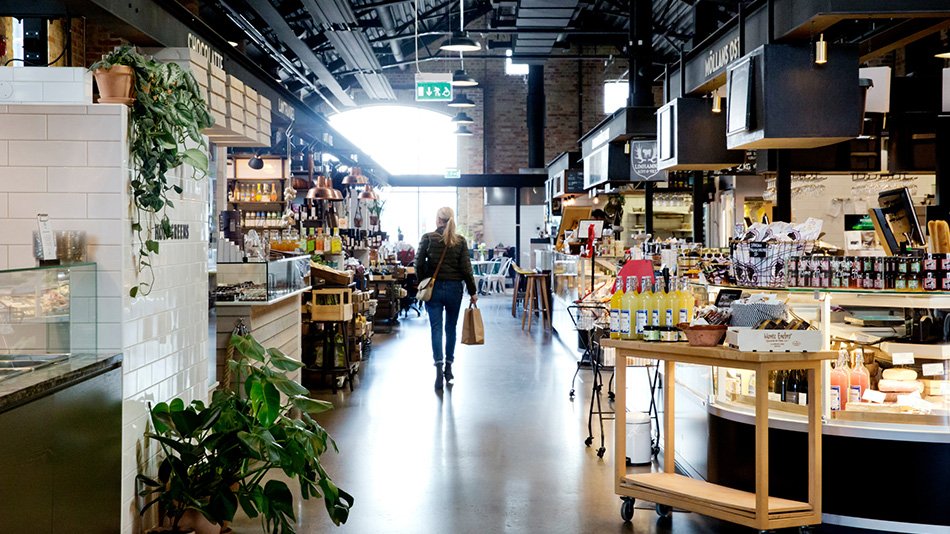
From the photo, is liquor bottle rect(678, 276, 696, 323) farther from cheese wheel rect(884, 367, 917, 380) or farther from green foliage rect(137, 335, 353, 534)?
green foliage rect(137, 335, 353, 534)

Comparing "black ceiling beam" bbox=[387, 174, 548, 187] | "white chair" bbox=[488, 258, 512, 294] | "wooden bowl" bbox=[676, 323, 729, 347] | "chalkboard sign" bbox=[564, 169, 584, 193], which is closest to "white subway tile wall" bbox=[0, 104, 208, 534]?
"wooden bowl" bbox=[676, 323, 729, 347]

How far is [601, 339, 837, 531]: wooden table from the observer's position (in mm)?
3904

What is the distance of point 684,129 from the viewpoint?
7422 mm

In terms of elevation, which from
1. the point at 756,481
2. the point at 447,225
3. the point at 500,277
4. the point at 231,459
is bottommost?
the point at 756,481

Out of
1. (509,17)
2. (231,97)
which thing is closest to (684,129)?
(231,97)

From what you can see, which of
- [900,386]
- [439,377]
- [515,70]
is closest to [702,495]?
[900,386]

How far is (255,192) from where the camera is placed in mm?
12352

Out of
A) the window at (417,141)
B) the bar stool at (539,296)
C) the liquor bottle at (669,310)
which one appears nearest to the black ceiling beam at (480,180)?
the window at (417,141)

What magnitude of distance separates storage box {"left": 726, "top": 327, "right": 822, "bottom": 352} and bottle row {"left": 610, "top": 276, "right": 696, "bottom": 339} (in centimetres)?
46

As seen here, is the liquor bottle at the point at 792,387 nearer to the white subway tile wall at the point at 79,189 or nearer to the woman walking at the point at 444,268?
the white subway tile wall at the point at 79,189

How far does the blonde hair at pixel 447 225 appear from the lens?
8.28 meters

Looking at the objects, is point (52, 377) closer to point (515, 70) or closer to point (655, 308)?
point (655, 308)

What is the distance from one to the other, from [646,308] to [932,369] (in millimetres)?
1303

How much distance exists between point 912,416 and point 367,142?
20.1 metres
